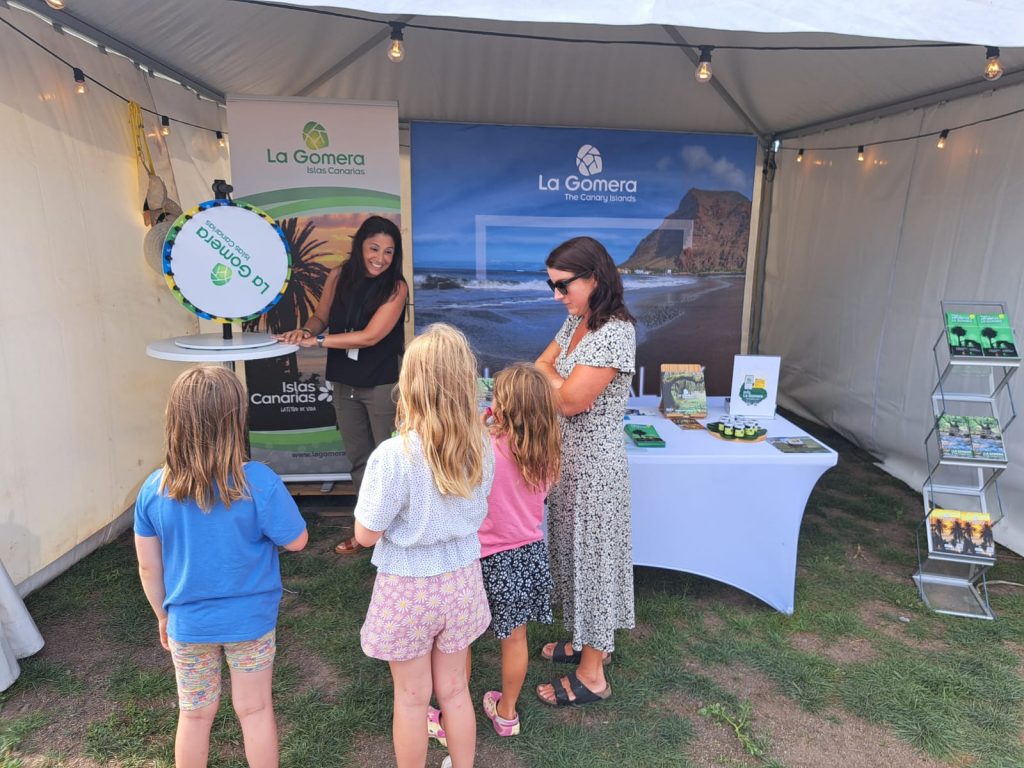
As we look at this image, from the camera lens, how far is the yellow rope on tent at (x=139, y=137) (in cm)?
317

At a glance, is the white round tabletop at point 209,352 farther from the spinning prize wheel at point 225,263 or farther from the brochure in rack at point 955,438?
the brochure in rack at point 955,438

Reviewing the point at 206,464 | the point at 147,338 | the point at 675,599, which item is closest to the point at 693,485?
the point at 675,599

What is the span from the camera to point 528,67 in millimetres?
4371

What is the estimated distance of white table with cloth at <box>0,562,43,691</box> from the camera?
2.12m

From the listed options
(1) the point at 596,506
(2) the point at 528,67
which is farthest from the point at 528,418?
(2) the point at 528,67

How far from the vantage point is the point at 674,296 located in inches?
213

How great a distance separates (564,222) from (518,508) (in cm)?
382

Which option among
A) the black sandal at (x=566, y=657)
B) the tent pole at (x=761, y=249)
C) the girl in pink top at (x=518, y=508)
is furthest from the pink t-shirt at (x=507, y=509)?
the tent pole at (x=761, y=249)

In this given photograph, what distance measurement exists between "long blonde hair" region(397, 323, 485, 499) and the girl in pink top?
0.77 feet

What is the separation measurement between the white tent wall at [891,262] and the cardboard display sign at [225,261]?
3540 millimetres

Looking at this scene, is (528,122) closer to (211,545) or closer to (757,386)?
(757,386)

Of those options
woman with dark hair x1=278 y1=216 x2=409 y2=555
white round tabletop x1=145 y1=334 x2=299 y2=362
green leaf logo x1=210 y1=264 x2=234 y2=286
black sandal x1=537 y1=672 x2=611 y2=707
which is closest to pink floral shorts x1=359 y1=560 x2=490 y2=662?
black sandal x1=537 y1=672 x2=611 y2=707

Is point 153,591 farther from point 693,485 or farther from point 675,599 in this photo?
point 675,599

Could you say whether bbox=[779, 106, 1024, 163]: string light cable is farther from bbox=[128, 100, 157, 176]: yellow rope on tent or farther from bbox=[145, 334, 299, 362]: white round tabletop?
bbox=[128, 100, 157, 176]: yellow rope on tent
